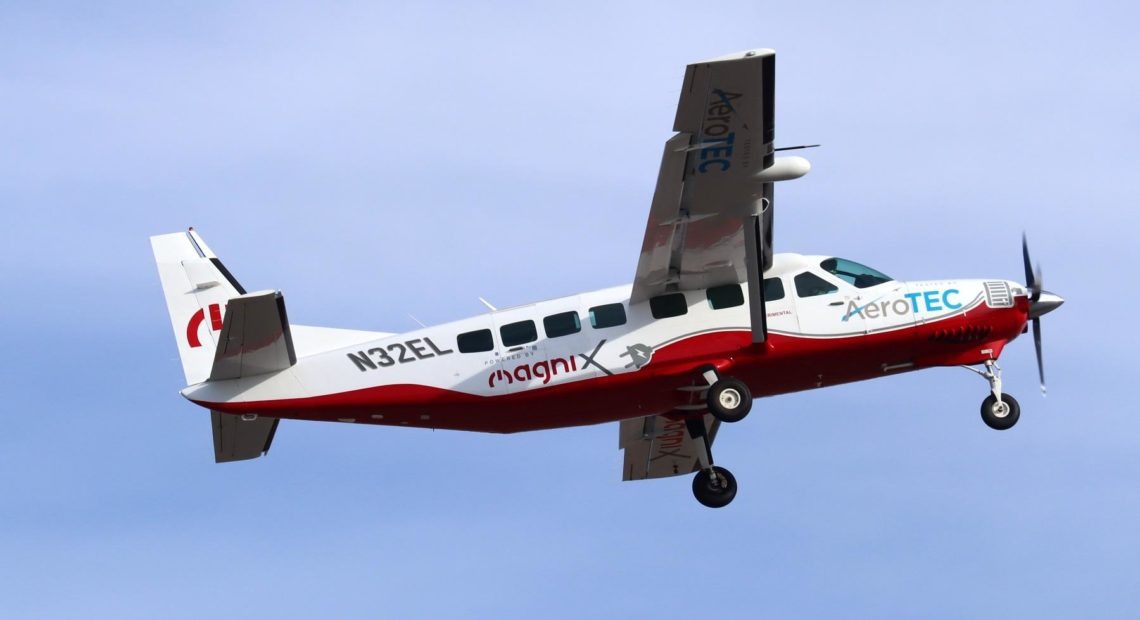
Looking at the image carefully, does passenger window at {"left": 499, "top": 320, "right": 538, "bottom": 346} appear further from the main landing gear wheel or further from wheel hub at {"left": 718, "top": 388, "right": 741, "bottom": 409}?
the main landing gear wheel

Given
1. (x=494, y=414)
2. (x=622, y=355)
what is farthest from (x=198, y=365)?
(x=622, y=355)

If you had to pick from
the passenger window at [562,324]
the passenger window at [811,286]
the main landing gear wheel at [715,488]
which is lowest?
the main landing gear wheel at [715,488]

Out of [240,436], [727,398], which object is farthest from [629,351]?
[240,436]

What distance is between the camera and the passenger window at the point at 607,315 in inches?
981

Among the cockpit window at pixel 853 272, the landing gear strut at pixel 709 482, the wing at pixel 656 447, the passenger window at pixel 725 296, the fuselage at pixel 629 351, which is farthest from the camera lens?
the wing at pixel 656 447

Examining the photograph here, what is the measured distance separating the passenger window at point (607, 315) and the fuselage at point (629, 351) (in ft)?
0.05

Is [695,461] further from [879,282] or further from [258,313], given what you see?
[258,313]

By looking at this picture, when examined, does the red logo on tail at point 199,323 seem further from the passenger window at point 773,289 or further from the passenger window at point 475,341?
the passenger window at point 773,289

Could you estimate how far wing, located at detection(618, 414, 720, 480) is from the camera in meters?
28.5

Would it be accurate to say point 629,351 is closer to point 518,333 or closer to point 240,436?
point 518,333

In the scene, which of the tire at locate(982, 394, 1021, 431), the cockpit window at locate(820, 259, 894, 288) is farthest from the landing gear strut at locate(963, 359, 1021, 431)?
the cockpit window at locate(820, 259, 894, 288)

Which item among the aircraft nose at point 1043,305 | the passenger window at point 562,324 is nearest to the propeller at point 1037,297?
the aircraft nose at point 1043,305

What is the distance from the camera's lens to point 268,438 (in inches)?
989

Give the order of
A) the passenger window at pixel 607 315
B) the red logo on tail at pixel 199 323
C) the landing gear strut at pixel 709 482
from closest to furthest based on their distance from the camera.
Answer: the red logo on tail at pixel 199 323 < the passenger window at pixel 607 315 < the landing gear strut at pixel 709 482
